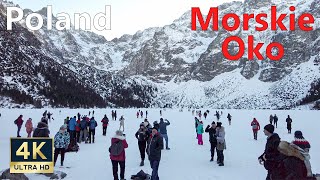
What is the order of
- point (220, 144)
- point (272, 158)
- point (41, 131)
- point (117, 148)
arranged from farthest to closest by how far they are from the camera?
point (220, 144), point (41, 131), point (117, 148), point (272, 158)

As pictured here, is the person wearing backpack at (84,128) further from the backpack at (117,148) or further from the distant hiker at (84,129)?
the backpack at (117,148)

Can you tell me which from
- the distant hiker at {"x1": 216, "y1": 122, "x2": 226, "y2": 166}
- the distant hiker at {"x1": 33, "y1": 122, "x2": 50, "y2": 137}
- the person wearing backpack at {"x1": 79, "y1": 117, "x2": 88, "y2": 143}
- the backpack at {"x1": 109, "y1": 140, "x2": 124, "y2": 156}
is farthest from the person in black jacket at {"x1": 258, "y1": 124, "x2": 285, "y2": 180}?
the person wearing backpack at {"x1": 79, "y1": 117, "x2": 88, "y2": 143}

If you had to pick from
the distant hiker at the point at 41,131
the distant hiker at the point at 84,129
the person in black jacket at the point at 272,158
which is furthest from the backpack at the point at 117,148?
the distant hiker at the point at 84,129

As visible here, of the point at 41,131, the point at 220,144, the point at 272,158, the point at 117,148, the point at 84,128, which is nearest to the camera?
the point at 272,158

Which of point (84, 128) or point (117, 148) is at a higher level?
point (117, 148)

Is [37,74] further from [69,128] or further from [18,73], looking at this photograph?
[69,128]

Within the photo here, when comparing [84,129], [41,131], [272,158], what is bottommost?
[84,129]

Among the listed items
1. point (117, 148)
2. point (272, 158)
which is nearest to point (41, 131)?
point (117, 148)

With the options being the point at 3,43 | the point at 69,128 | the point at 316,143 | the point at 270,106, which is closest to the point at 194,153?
the point at 69,128

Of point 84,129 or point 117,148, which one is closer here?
point 117,148

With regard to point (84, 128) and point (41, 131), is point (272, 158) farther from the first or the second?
point (84, 128)

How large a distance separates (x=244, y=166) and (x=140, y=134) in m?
4.16

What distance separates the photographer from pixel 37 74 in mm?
140625

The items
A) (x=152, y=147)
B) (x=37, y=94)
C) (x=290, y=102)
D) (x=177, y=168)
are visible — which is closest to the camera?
(x=152, y=147)
